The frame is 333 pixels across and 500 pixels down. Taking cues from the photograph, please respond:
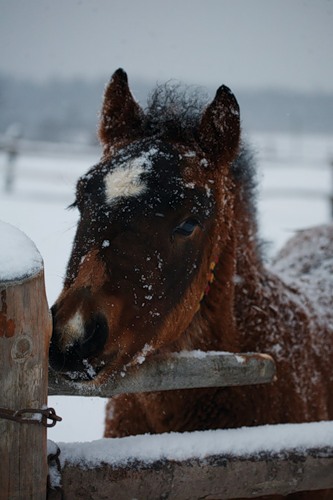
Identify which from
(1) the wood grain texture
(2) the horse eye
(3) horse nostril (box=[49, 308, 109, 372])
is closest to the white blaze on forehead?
(2) the horse eye

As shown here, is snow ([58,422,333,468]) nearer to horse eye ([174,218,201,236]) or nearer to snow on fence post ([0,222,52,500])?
snow on fence post ([0,222,52,500])

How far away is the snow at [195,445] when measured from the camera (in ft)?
5.22

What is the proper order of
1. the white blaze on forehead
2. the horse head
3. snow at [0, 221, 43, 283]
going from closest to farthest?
snow at [0, 221, 43, 283] < the horse head < the white blaze on forehead

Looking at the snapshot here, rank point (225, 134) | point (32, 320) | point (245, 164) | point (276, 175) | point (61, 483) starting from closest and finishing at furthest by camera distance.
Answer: point (32, 320) < point (61, 483) < point (225, 134) < point (245, 164) < point (276, 175)

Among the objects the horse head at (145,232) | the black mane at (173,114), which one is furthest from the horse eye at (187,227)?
the black mane at (173,114)

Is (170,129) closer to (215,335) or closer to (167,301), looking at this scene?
(167,301)

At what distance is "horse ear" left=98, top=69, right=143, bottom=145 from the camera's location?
2.55 m

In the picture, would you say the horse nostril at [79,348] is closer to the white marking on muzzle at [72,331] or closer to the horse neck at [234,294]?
the white marking on muzzle at [72,331]

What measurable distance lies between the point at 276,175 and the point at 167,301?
920 inches

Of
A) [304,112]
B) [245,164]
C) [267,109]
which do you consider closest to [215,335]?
[245,164]

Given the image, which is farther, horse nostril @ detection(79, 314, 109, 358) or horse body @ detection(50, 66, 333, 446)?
horse body @ detection(50, 66, 333, 446)

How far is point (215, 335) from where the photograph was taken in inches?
97.5

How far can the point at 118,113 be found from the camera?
261 centimetres

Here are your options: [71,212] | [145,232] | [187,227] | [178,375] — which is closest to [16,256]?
[145,232]
